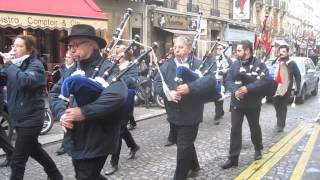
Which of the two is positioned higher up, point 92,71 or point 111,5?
point 111,5

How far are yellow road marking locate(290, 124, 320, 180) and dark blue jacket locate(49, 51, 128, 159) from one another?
10.9 ft

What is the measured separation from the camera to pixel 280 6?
54781mm

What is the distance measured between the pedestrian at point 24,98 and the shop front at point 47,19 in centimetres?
706

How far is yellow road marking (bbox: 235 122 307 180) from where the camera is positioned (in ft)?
21.7

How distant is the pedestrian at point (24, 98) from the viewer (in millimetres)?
5199

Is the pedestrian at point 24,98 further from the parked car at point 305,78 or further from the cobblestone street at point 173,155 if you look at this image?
the parked car at point 305,78

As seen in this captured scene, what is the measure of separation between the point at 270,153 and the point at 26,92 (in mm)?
4248

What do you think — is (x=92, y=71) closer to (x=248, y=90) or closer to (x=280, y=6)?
(x=248, y=90)

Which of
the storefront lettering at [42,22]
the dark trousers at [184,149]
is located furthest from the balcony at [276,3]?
the dark trousers at [184,149]

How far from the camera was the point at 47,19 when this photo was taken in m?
13.0

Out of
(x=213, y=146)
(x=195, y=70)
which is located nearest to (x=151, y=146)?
(x=213, y=146)

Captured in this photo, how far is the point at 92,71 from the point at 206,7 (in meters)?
27.2

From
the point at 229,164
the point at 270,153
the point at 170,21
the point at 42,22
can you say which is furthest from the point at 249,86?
the point at 170,21

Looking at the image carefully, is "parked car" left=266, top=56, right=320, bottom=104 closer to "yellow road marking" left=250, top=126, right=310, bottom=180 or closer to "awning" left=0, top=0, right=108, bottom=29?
"yellow road marking" left=250, top=126, right=310, bottom=180
